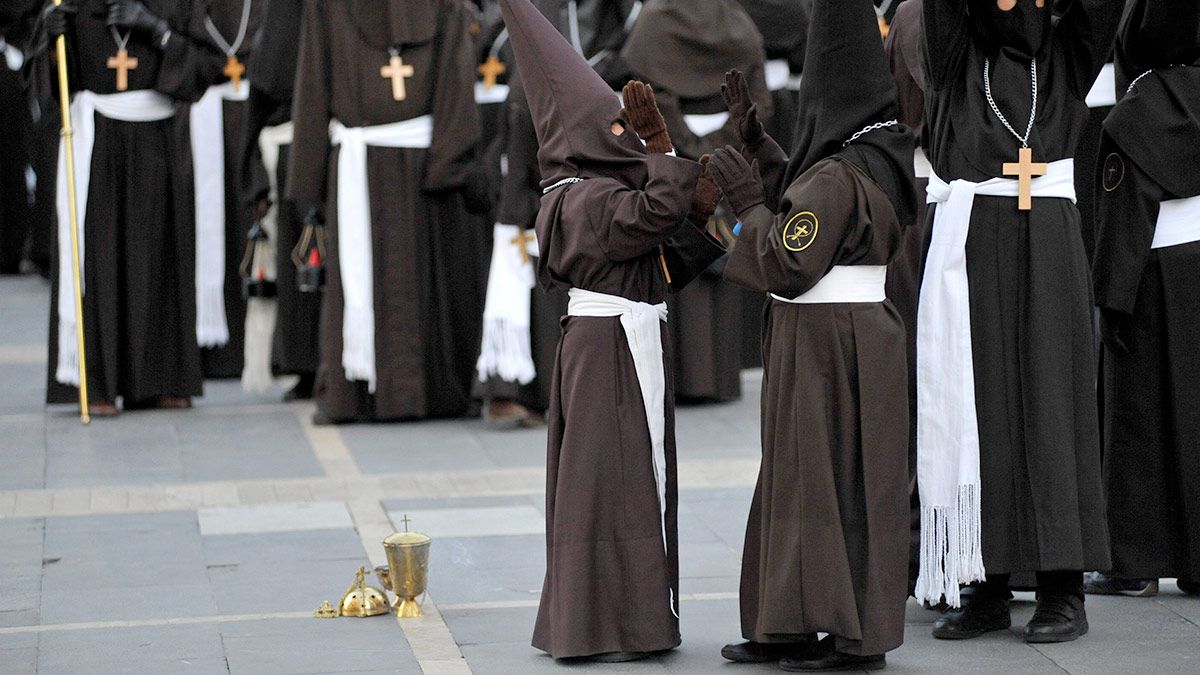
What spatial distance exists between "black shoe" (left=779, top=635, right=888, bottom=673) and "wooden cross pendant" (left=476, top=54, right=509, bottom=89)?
21.1 feet

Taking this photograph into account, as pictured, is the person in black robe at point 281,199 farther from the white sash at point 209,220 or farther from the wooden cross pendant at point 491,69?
the wooden cross pendant at point 491,69

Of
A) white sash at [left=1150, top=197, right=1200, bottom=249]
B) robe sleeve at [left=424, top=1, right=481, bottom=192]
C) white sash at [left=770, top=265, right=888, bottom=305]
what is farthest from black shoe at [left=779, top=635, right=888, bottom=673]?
robe sleeve at [left=424, top=1, right=481, bottom=192]

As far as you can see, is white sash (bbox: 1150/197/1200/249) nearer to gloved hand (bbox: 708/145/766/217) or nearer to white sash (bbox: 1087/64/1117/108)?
white sash (bbox: 1087/64/1117/108)

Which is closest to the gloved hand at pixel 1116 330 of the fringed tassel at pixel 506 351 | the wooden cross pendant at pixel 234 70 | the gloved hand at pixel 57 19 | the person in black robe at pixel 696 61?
the person in black robe at pixel 696 61

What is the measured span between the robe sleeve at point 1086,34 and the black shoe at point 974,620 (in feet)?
5.25

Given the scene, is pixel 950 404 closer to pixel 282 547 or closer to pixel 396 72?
pixel 282 547

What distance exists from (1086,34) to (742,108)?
1166mm

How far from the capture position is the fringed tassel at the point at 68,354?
9.89m

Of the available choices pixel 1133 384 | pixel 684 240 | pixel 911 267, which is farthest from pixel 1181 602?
pixel 684 240

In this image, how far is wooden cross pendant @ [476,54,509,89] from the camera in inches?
439

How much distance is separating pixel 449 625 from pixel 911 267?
1.95 metres

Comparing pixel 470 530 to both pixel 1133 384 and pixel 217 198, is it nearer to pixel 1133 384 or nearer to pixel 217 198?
pixel 1133 384

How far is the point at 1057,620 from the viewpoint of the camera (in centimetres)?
562

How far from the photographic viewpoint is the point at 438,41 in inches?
383
